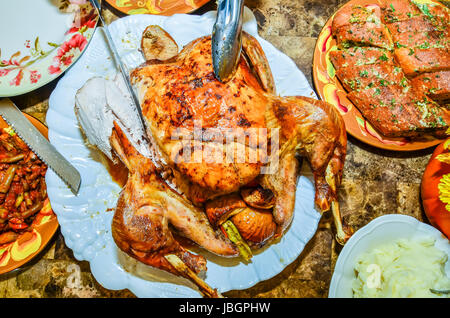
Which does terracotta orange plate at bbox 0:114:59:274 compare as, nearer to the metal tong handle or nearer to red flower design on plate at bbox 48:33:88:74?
red flower design on plate at bbox 48:33:88:74

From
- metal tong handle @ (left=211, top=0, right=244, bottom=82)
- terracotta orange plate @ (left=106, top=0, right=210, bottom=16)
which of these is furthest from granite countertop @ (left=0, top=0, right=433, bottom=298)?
metal tong handle @ (left=211, top=0, right=244, bottom=82)

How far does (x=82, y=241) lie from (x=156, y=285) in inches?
14.7

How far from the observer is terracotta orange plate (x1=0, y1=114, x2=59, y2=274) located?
1.49m

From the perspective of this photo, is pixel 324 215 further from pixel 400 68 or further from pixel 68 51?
pixel 68 51

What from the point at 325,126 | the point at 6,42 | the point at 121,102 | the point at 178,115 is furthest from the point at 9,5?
the point at 325,126

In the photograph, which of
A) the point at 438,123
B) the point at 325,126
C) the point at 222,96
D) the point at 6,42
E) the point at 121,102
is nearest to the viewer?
the point at 222,96

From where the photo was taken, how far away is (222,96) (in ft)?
3.96

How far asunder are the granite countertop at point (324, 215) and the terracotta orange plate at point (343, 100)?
91 mm

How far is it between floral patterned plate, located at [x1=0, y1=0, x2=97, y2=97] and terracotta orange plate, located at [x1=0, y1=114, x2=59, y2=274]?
60 cm

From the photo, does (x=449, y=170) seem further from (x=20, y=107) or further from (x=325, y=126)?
(x=20, y=107)

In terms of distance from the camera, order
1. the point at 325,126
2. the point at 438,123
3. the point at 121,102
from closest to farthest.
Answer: the point at 325,126
the point at 121,102
the point at 438,123

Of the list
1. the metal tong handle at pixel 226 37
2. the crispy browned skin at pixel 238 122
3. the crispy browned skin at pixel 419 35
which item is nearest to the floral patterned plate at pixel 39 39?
the crispy browned skin at pixel 238 122

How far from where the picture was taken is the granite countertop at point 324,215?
1609mm

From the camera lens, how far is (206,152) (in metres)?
1.20
